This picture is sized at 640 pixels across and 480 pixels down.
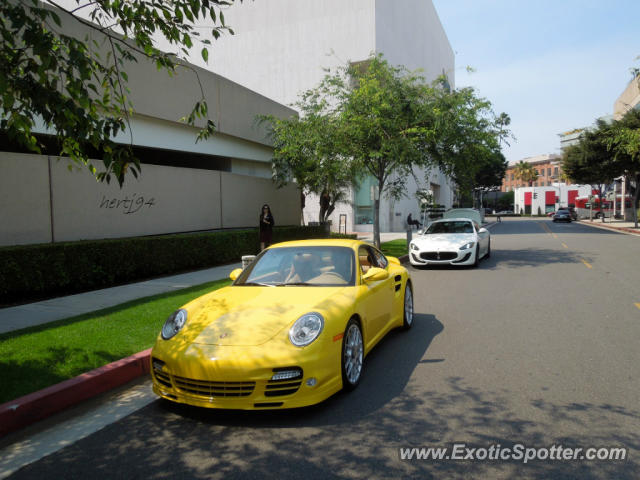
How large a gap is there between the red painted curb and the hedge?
5.03 m

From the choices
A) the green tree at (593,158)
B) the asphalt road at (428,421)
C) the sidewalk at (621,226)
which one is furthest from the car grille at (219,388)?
the green tree at (593,158)

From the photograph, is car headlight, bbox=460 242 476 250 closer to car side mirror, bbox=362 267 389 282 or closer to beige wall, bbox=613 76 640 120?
car side mirror, bbox=362 267 389 282

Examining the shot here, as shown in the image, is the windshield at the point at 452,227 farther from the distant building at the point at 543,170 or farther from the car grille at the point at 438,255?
the distant building at the point at 543,170

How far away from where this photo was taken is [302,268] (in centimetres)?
545

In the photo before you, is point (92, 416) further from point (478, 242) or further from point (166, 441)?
point (478, 242)

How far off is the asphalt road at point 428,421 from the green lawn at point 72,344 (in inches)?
45.7

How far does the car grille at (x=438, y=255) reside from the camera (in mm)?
13664

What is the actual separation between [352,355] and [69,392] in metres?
2.55

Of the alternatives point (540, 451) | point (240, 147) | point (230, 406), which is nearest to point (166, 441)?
point (230, 406)

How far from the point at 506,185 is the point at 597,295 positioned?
485ft

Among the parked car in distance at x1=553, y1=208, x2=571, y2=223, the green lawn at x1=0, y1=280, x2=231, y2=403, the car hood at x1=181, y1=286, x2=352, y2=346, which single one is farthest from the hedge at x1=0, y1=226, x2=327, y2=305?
the parked car in distance at x1=553, y1=208, x2=571, y2=223

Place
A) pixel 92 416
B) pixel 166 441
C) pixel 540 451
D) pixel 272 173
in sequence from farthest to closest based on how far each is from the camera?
pixel 272 173 < pixel 92 416 < pixel 166 441 < pixel 540 451

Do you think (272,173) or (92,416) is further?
(272,173)

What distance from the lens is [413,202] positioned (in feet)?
154
